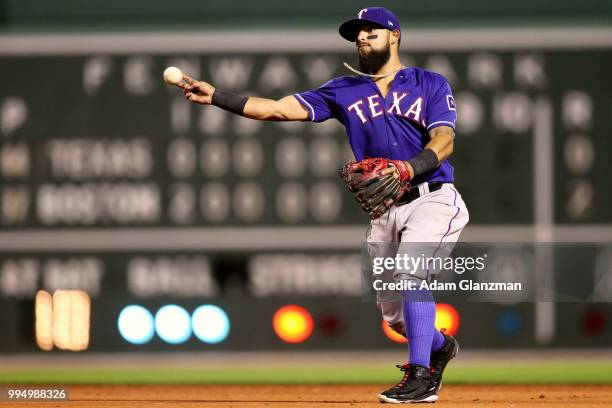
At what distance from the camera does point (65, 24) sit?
11.8m

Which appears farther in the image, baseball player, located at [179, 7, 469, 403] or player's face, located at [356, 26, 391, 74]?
player's face, located at [356, 26, 391, 74]

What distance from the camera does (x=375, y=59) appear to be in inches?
261

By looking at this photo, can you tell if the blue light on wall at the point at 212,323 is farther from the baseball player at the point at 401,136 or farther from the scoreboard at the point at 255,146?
the baseball player at the point at 401,136

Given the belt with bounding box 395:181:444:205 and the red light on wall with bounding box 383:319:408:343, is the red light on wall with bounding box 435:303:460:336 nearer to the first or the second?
the red light on wall with bounding box 383:319:408:343

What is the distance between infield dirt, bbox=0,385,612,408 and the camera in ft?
23.3

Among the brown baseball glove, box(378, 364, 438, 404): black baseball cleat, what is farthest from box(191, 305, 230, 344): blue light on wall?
box(378, 364, 438, 404): black baseball cleat

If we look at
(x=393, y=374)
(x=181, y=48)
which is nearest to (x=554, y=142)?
(x=393, y=374)

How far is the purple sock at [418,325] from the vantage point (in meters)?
6.32

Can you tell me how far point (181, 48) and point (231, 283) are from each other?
6.66 feet

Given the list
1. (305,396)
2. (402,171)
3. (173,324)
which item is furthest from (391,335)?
(402,171)

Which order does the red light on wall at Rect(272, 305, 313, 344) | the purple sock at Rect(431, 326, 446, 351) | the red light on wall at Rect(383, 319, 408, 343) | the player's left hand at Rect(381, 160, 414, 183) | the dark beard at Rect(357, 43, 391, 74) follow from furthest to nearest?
the red light on wall at Rect(272, 305, 313, 344)
the red light on wall at Rect(383, 319, 408, 343)
the purple sock at Rect(431, 326, 446, 351)
the dark beard at Rect(357, 43, 391, 74)
the player's left hand at Rect(381, 160, 414, 183)

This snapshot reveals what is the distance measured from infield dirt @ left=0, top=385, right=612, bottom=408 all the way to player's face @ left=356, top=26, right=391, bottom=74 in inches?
Answer: 69.9

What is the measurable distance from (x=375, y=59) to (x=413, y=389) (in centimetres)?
166

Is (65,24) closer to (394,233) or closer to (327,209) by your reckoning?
(327,209)
